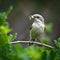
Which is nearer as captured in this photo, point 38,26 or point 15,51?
point 15,51

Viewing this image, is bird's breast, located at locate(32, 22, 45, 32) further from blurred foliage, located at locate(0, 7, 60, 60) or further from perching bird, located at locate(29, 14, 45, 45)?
blurred foliage, located at locate(0, 7, 60, 60)

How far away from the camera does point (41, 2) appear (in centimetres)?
777

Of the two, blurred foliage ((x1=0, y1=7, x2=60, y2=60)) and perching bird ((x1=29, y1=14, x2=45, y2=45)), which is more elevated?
perching bird ((x1=29, y1=14, x2=45, y2=45))

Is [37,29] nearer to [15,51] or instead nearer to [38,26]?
[38,26]

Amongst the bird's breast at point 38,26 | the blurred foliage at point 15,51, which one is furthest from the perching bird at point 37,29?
the blurred foliage at point 15,51

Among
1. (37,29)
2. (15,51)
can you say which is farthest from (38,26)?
(15,51)

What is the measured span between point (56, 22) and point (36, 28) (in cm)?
506

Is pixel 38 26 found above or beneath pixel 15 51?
above

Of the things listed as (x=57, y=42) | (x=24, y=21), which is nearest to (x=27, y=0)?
(x=24, y=21)

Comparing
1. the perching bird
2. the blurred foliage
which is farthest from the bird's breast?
the blurred foliage

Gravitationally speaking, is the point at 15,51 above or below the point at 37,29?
below

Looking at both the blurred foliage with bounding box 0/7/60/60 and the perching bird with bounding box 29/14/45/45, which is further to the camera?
the perching bird with bounding box 29/14/45/45

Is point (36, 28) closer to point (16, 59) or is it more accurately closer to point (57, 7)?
point (16, 59)

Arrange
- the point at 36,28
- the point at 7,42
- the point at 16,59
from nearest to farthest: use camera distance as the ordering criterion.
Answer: the point at 16,59
the point at 7,42
the point at 36,28
